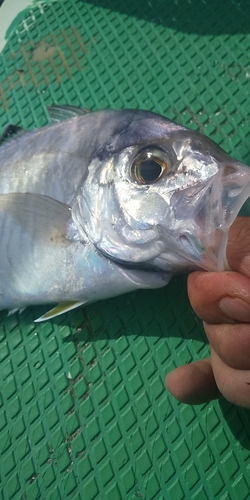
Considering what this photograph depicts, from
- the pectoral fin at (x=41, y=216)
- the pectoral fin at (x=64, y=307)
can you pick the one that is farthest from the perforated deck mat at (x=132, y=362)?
the pectoral fin at (x=41, y=216)

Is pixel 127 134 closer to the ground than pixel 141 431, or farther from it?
farther from it

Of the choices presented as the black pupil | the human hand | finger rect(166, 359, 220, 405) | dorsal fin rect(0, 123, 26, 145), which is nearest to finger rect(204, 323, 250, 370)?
the human hand

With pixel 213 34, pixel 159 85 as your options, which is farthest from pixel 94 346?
pixel 213 34

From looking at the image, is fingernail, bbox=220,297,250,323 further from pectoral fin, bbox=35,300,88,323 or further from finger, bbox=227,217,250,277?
pectoral fin, bbox=35,300,88,323

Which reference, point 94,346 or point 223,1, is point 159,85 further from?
point 94,346

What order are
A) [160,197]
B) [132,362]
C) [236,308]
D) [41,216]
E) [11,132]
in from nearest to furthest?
[236,308]
[160,197]
[41,216]
[132,362]
[11,132]

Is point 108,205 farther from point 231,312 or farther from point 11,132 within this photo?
point 11,132

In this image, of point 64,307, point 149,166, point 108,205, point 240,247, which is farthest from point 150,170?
point 64,307
